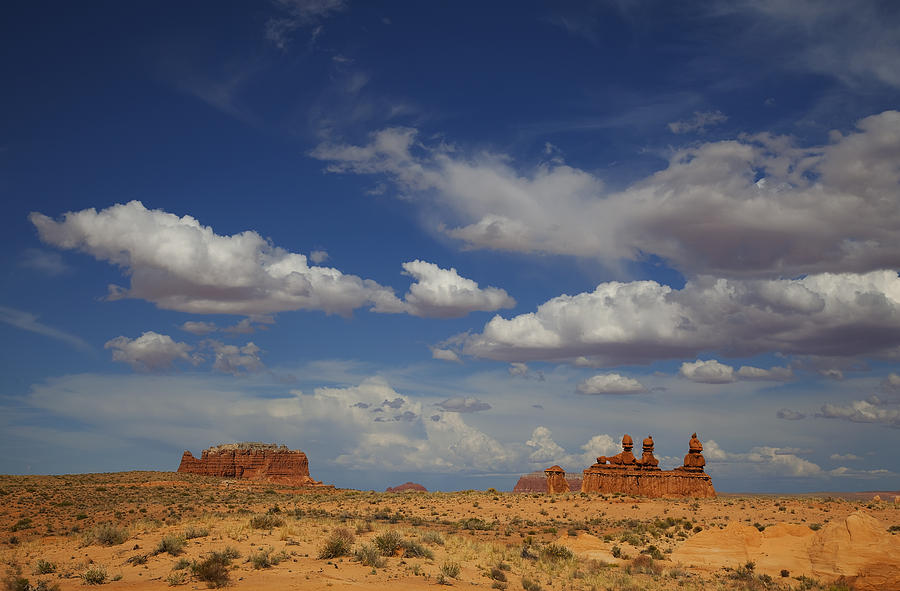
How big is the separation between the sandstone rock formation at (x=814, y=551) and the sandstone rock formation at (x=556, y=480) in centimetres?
3948

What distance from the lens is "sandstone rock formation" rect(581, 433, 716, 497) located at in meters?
70.1

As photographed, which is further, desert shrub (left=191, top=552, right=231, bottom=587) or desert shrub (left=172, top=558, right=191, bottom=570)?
desert shrub (left=172, top=558, right=191, bottom=570)

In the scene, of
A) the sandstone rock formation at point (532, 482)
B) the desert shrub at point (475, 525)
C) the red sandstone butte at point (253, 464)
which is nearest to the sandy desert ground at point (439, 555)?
the desert shrub at point (475, 525)

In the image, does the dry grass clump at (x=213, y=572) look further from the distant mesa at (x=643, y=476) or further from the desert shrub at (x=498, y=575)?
the distant mesa at (x=643, y=476)

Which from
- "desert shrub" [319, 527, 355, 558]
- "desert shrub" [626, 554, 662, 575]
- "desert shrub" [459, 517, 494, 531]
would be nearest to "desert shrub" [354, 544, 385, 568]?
"desert shrub" [319, 527, 355, 558]

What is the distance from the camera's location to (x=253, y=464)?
130 meters

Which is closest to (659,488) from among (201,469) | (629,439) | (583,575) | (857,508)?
(629,439)

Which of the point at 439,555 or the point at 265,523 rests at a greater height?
the point at 265,523

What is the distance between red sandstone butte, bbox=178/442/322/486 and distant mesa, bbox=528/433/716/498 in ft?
229

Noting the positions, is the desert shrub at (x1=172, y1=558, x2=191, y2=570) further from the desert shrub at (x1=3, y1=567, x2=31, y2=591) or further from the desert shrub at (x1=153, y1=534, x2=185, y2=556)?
the desert shrub at (x1=3, y1=567, x2=31, y2=591)

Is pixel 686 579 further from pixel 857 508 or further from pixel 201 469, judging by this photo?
pixel 201 469

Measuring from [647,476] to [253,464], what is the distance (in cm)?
8826

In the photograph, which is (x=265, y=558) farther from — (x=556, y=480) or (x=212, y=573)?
(x=556, y=480)

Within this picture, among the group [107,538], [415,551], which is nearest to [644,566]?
[415,551]
